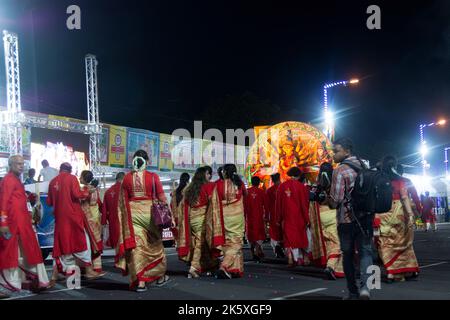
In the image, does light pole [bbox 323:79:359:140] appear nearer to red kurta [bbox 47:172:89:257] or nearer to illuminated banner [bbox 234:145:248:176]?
illuminated banner [bbox 234:145:248:176]

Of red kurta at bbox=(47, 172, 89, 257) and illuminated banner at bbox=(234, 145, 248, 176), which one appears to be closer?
red kurta at bbox=(47, 172, 89, 257)

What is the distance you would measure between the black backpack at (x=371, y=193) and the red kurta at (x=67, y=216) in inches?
158

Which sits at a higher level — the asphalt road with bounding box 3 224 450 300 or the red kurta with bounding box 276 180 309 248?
the red kurta with bounding box 276 180 309 248

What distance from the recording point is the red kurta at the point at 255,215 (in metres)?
12.2

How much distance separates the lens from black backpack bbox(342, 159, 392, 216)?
607cm

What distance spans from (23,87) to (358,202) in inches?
968

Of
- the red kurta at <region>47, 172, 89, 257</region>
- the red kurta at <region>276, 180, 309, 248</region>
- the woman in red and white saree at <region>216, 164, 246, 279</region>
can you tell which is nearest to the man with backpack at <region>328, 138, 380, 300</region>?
the woman in red and white saree at <region>216, 164, 246, 279</region>

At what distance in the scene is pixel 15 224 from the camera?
23.5 ft

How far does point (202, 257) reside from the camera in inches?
370

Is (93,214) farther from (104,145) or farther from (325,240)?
(104,145)

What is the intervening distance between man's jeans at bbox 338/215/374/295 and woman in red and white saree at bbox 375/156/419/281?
2.00m

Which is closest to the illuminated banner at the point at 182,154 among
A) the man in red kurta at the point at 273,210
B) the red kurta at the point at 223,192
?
the man in red kurta at the point at 273,210
